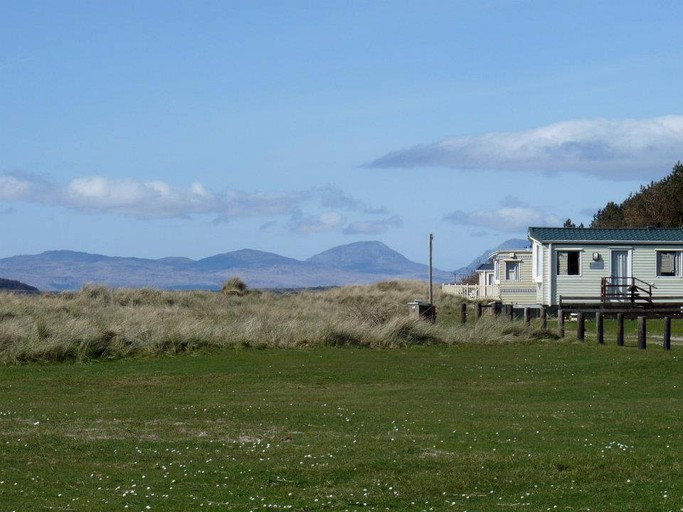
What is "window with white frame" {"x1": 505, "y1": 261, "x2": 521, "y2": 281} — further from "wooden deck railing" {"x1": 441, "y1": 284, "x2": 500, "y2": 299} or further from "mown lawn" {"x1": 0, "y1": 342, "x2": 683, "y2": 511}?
"mown lawn" {"x1": 0, "y1": 342, "x2": 683, "y2": 511}

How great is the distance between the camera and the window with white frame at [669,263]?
170 ft

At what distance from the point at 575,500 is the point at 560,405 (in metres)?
7.92

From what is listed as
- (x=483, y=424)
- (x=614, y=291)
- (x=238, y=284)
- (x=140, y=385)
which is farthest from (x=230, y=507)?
(x=238, y=284)

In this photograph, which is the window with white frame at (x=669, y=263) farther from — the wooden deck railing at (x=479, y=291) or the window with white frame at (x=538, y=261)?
the wooden deck railing at (x=479, y=291)

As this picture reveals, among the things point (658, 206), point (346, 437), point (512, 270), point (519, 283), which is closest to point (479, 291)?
point (512, 270)

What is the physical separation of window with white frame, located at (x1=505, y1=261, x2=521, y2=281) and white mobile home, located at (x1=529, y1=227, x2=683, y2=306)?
15.8 meters

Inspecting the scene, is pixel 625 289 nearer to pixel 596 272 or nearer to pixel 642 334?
pixel 596 272

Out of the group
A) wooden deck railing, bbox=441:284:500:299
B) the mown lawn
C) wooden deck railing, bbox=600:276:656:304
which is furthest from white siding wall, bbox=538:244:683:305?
the mown lawn

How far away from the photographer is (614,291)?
51031 mm

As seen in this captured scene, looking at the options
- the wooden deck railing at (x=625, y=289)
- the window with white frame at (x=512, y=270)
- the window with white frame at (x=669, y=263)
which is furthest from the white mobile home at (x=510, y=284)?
the window with white frame at (x=669, y=263)

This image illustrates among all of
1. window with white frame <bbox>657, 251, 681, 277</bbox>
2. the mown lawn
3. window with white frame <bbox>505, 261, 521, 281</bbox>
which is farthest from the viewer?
window with white frame <bbox>505, 261, 521, 281</bbox>

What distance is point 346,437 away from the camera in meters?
14.5

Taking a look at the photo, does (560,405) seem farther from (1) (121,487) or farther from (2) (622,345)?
(2) (622,345)

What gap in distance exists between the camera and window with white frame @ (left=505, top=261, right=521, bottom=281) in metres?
67.5
